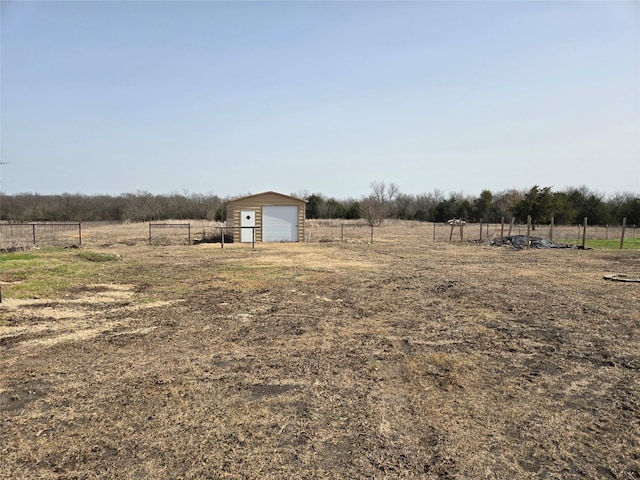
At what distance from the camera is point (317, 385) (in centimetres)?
420

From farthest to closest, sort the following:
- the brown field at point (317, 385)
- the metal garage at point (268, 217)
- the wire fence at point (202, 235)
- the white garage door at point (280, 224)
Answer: the white garage door at point (280, 224)
the metal garage at point (268, 217)
the wire fence at point (202, 235)
the brown field at point (317, 385)

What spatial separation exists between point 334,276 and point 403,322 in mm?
4864

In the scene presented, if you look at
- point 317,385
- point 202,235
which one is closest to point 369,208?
point 202,235

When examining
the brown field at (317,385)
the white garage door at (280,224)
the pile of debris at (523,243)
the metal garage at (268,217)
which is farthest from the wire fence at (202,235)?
the brown field at (317,385)

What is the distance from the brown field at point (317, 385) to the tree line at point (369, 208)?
3711cm

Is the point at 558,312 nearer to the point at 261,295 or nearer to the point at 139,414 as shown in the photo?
the point at 261,295

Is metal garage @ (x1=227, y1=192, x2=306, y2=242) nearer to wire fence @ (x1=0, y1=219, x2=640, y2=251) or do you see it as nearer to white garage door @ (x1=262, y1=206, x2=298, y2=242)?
white garage door @ (x1=262, y1=206, x2=298, y2=242)

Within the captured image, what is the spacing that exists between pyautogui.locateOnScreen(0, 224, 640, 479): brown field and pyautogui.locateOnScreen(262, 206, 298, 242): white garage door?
48.9 ft

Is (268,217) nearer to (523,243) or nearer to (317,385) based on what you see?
(523,243)

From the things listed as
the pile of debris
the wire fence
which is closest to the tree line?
Answer: the wire fence

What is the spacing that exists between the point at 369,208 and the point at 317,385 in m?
43.6

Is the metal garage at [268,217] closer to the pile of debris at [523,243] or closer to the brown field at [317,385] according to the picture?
the pile of debris at [523,243]

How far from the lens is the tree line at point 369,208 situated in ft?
137

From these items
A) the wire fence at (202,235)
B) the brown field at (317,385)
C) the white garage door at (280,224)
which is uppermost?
the white garage door at (280,224)
